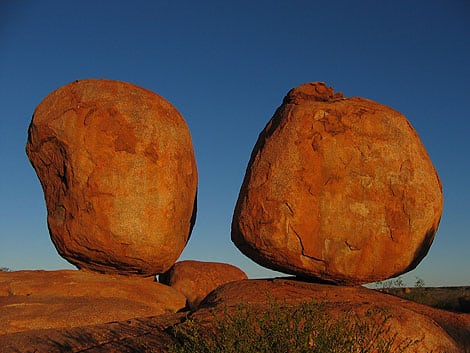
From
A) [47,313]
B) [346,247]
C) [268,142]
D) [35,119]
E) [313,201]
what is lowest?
[47,313]

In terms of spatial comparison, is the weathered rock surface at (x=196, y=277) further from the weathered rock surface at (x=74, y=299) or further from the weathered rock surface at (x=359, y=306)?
the weathered rock surface at (x=359, y=306)

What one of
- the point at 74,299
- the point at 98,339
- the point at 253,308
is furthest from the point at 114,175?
the point at 253,308

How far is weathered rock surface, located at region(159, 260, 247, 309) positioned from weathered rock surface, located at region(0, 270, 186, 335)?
0.66 m

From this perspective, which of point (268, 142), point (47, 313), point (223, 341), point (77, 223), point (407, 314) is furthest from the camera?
point (77, 223)

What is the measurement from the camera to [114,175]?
33.4 ft

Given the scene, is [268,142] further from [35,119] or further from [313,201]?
[35,119]

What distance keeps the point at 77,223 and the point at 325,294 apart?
4532mm

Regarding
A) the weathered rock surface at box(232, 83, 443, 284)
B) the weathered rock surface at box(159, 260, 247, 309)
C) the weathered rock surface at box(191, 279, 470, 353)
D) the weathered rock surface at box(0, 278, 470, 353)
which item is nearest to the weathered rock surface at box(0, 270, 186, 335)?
the weathered rock surface at box(0, 278, 470, 353)

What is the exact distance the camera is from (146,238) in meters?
10.4

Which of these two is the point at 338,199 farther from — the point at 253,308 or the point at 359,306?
the point at 253,308

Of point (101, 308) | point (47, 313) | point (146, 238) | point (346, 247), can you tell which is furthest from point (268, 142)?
point (47, 313)

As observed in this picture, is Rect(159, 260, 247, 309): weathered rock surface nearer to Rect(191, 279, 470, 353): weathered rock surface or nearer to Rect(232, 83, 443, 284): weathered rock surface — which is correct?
Rect(191, 279, 470, 353): weathered rock surface

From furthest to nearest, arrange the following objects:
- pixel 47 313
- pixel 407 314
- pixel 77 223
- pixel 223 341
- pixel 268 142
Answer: pixel 77 223 < pixel 268 142 < pixel 47 313 < pixel 407 314 < pixel 223 341

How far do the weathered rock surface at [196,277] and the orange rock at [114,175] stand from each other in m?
1.30
